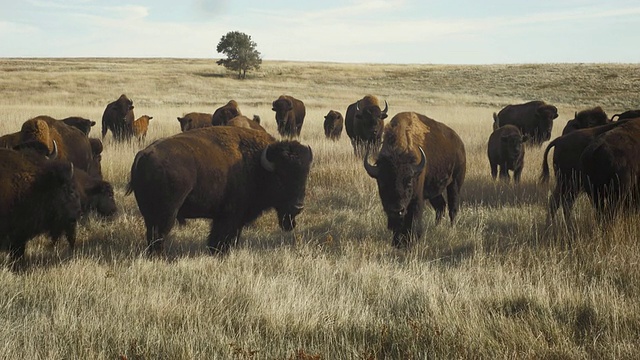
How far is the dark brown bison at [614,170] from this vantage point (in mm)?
7172

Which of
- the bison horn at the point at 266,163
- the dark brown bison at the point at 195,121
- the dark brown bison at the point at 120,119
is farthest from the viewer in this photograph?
the dark brown bison at the point at 120,119

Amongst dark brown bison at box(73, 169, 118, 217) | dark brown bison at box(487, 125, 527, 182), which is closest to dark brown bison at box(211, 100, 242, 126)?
dark brown bison at box(487, 125, 527, 182)

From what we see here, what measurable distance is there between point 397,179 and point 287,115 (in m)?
16.1

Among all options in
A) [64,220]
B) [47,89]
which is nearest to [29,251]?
[64,220]

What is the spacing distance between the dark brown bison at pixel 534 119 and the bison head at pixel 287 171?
12.6m

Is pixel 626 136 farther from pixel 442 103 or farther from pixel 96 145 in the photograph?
pixel 442 103

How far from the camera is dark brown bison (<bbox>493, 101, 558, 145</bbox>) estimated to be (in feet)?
63.8

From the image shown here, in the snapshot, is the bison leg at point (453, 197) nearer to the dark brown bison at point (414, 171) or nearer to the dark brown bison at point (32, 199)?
the dark brown bison at point (414, 171)

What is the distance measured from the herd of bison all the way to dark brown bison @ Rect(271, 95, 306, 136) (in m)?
13.1

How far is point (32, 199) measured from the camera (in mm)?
6500

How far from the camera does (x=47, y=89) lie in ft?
168

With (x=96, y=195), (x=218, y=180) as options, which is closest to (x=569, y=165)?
(x=218, y=180)

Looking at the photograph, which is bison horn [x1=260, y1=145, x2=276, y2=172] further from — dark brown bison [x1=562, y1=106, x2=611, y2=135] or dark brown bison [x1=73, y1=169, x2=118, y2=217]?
dark brown bison [x1=562, y1=106, x2=611, y2=135]

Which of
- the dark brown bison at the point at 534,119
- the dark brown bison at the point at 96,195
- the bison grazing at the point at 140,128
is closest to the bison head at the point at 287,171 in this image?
the dark brown bison at the point at 96,195
